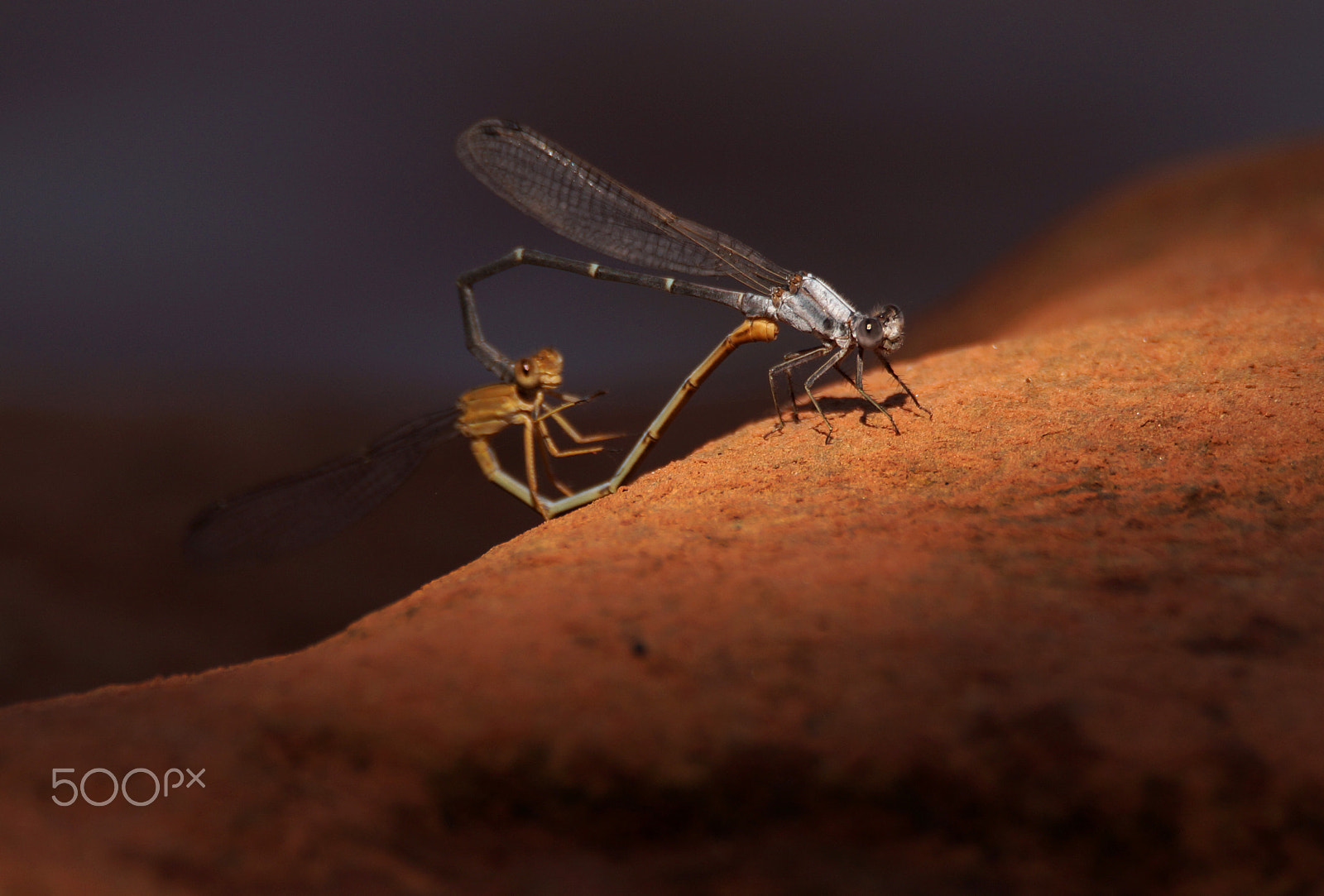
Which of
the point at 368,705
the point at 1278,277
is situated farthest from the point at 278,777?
the point at 1278,277

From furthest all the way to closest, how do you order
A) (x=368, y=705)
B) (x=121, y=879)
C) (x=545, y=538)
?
(x=545, y=538)
(x=368, y=705)
(x=121, y=879)

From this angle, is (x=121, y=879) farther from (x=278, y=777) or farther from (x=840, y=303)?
(x=840, y=303)

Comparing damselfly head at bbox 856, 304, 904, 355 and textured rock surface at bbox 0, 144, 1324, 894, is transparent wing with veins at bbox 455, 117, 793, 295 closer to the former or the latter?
damselfly head at bbox 856, 304, 904, 355

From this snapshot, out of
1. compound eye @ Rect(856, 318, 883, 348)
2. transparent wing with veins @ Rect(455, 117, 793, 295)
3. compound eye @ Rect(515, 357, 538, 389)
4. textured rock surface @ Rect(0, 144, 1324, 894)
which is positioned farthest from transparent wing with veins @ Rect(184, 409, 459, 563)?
compound eye @ Rect(856, 318, 883, 348)

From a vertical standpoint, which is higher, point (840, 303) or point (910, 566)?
point (840, 303)

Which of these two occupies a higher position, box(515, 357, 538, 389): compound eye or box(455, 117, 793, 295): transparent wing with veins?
box(455, 117, 793, 295): transparent wing with veins

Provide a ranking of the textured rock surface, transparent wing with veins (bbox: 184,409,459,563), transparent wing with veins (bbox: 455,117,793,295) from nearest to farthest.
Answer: the textured rock surface → transparent wing with veins (bbox: 184,409,459,563) → transparent wing with veins (bbox: 455,117,793,295)

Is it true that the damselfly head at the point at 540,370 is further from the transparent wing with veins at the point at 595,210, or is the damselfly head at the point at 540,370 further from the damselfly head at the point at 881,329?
the damselfly head at the point at 881,329

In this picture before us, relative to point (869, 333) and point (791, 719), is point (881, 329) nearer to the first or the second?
point (869, 333)
